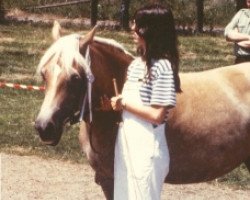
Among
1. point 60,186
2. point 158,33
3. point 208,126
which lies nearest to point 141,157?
point 158,33

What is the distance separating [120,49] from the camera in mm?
3918

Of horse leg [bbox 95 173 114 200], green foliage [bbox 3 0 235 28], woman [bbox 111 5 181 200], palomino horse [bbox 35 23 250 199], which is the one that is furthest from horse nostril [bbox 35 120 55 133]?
green foliage [bbox 3 0 235 28]

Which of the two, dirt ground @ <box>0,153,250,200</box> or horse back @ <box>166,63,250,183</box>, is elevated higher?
horse back @ <box>166,63,250,183</box>

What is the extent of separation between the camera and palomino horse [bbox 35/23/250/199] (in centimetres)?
340

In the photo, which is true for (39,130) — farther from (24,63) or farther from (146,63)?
(24,63)

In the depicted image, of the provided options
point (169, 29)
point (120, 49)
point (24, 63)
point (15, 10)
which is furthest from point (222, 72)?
point (15, 10)

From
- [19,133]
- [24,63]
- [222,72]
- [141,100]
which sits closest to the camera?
[141,100]

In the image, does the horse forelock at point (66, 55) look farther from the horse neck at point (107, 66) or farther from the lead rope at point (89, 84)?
the horse neck at point (107, 66)

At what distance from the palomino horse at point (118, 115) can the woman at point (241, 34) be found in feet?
3.28

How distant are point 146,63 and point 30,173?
375cm

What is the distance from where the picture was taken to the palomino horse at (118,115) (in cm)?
340

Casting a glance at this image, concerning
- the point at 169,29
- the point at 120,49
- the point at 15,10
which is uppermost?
the point at 169,29

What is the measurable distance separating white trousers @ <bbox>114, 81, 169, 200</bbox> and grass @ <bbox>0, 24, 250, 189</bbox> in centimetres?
317

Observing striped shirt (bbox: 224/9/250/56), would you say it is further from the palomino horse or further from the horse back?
the horse back
